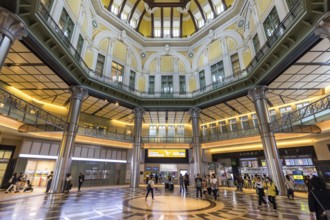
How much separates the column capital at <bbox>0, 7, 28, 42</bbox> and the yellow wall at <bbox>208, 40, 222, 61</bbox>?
731 inches

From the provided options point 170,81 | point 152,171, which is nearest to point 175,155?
point 152,171

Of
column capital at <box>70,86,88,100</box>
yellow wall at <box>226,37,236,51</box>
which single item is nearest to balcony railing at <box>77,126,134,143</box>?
column capital at <box>70,86,88,100</box>

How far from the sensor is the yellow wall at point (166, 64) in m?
23.2

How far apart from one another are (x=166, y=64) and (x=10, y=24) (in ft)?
58.4

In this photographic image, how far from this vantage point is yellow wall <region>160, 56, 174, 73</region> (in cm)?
2317

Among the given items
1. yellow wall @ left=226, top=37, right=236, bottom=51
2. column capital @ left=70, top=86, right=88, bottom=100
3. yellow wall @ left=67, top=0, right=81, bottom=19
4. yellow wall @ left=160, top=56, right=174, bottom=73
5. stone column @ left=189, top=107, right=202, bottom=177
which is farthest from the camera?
yellow wall @ left=160, top=56, right=174, bottom=73

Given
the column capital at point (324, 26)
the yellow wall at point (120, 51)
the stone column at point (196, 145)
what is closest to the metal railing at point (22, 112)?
the yellow wall at point (120, 51)

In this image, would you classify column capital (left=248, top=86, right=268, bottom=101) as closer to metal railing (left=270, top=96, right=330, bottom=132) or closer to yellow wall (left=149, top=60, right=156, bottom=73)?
metal railing (left=270, top=96, right=330, bottom=132)

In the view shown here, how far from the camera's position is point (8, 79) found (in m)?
13.6

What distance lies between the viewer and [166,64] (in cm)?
2342

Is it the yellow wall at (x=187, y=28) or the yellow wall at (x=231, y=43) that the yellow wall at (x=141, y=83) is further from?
the yellow wall at (x=231, y=43)

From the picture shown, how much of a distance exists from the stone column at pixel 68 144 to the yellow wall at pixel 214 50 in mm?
15543

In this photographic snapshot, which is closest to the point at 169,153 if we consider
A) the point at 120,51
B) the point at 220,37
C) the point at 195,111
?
the point at 195,111

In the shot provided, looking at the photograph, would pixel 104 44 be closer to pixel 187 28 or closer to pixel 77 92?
pixel 77 92
